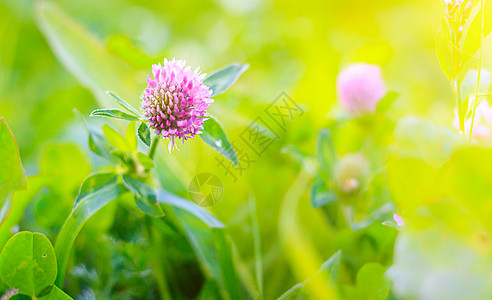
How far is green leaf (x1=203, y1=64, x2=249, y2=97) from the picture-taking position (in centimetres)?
39

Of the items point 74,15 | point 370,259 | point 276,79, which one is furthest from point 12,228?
point 74,15

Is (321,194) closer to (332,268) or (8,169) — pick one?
(332,268)

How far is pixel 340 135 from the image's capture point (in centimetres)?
57

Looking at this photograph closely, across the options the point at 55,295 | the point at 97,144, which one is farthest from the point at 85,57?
the point at 55,295

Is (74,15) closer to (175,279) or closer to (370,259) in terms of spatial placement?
(175,279)

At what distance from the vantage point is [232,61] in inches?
30.8

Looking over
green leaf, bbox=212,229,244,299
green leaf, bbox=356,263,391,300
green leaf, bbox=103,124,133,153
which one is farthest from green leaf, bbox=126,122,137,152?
green leaf, bbox=356,263,391,300

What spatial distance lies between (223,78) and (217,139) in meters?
0.06

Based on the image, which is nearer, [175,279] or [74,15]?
[175,279]

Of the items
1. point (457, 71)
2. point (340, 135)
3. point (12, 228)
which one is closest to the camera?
point (457, 71)

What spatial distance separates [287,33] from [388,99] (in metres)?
0.41

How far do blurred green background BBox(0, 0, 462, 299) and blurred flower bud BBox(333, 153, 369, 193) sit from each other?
53mm

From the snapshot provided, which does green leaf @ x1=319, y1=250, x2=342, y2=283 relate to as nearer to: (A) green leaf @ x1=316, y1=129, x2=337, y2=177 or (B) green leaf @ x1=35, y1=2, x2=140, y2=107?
(A) green leaf @ x1=316, y1=129, x2=337, y2=177

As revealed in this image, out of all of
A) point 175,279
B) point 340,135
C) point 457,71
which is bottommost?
point 175,279
